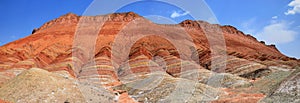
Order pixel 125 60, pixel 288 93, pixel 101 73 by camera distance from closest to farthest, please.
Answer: pixel 288 93 < pixel 101 73 < pixel 125 60

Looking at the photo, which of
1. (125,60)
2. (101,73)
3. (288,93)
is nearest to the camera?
(288,93)

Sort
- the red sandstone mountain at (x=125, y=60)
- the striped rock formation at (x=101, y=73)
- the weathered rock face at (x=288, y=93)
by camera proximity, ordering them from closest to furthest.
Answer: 1. the weathered rock face at (x=288, y=93)
2. the red sandstone mountain at (x=125, y=60)
3. the striped rock formation at (x=101, y=73)

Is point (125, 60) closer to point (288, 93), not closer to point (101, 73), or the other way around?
point (101, 73)

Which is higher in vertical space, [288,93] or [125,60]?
→ [125,60]

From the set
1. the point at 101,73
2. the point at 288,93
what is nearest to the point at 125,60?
the point at 101,73

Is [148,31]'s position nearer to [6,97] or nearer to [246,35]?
[246,35]

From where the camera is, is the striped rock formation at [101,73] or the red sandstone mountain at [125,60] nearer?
the red sandstone mountain at [125,60]

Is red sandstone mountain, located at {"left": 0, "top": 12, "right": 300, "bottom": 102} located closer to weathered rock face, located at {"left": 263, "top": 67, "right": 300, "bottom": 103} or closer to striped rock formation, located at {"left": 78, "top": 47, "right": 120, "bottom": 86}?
striped rock formation, located at {"left": 78, "top": 47, "right": 120, "bottom": 86}

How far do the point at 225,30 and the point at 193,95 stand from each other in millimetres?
136431

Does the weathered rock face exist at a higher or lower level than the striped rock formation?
lower

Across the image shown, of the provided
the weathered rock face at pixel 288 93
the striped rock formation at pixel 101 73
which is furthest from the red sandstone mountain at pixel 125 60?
the weathered rock face at pixel 288 93

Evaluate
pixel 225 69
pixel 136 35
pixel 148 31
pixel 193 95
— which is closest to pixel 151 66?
pixel 225 69

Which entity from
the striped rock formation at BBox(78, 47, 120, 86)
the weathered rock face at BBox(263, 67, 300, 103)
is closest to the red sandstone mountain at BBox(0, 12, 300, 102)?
the striped rock formation at BBox(78, 47, 120, 86)

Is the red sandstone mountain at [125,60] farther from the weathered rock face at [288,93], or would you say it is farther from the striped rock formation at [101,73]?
the weathered rock face at [288,93]
